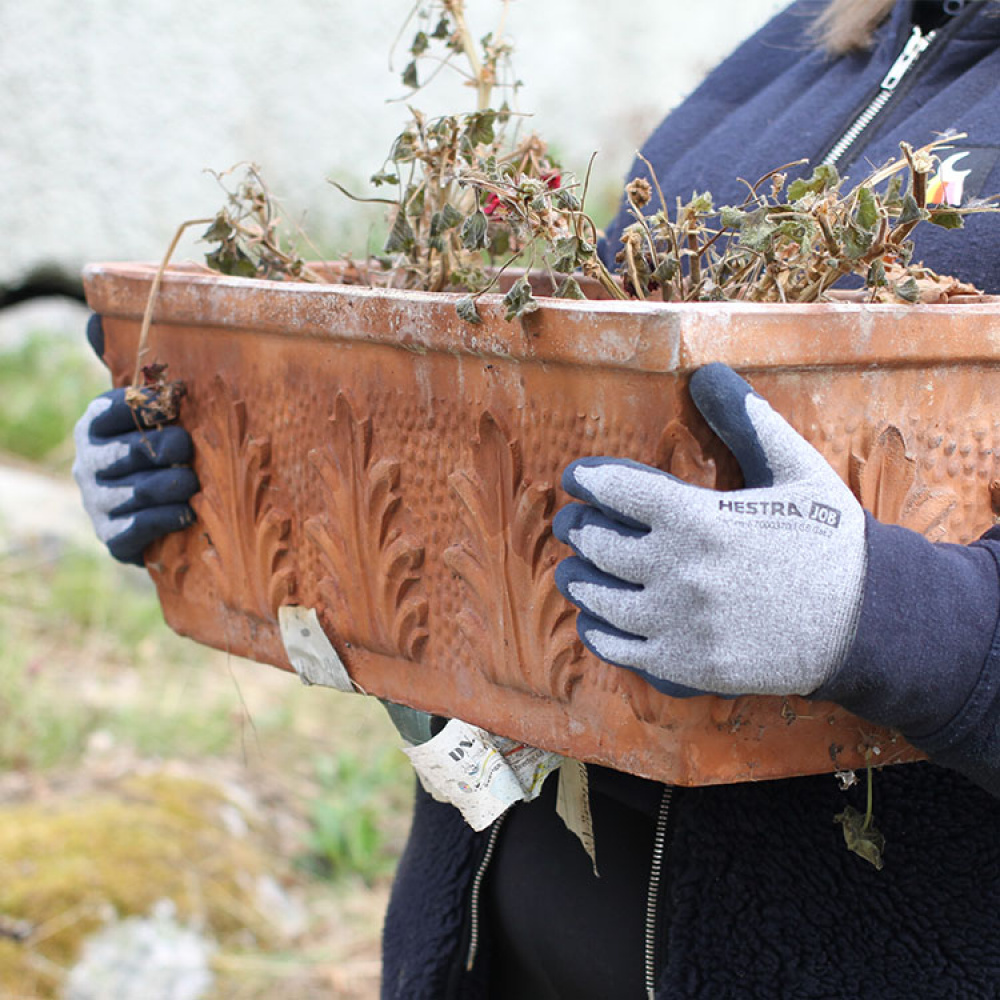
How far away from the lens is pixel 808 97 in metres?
1.24

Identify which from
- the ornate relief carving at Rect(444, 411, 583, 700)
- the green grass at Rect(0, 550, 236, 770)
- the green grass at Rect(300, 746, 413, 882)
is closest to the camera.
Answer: the ornate relief carving at Rect(444, 411, 583, 700)

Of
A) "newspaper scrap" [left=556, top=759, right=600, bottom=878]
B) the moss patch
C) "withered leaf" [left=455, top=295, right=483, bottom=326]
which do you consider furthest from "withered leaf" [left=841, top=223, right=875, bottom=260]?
the moss patch

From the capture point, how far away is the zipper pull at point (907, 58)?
1158 mm

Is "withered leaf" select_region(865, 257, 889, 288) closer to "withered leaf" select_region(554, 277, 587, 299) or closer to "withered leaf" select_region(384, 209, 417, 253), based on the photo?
"withered leaf" select_region(554, 277, 587, 299)

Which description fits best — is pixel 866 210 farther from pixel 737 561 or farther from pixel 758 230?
pixel 737 561

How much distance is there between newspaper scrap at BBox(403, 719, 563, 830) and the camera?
890 millimetres

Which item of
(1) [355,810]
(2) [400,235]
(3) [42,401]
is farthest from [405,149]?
(3) [42,401]

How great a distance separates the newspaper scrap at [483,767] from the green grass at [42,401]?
3.15 metres

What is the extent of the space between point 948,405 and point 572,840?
21.0 inches

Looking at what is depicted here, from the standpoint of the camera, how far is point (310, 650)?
0.97 meters

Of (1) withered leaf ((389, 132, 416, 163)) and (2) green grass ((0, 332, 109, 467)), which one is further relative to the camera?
(2) green grass ((0, 332, 109, 467))

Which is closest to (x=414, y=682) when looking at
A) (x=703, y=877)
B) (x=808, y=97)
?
(x=703, y=877)

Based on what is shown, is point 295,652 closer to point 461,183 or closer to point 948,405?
point 461,183

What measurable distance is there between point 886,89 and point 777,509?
2.23 feet
